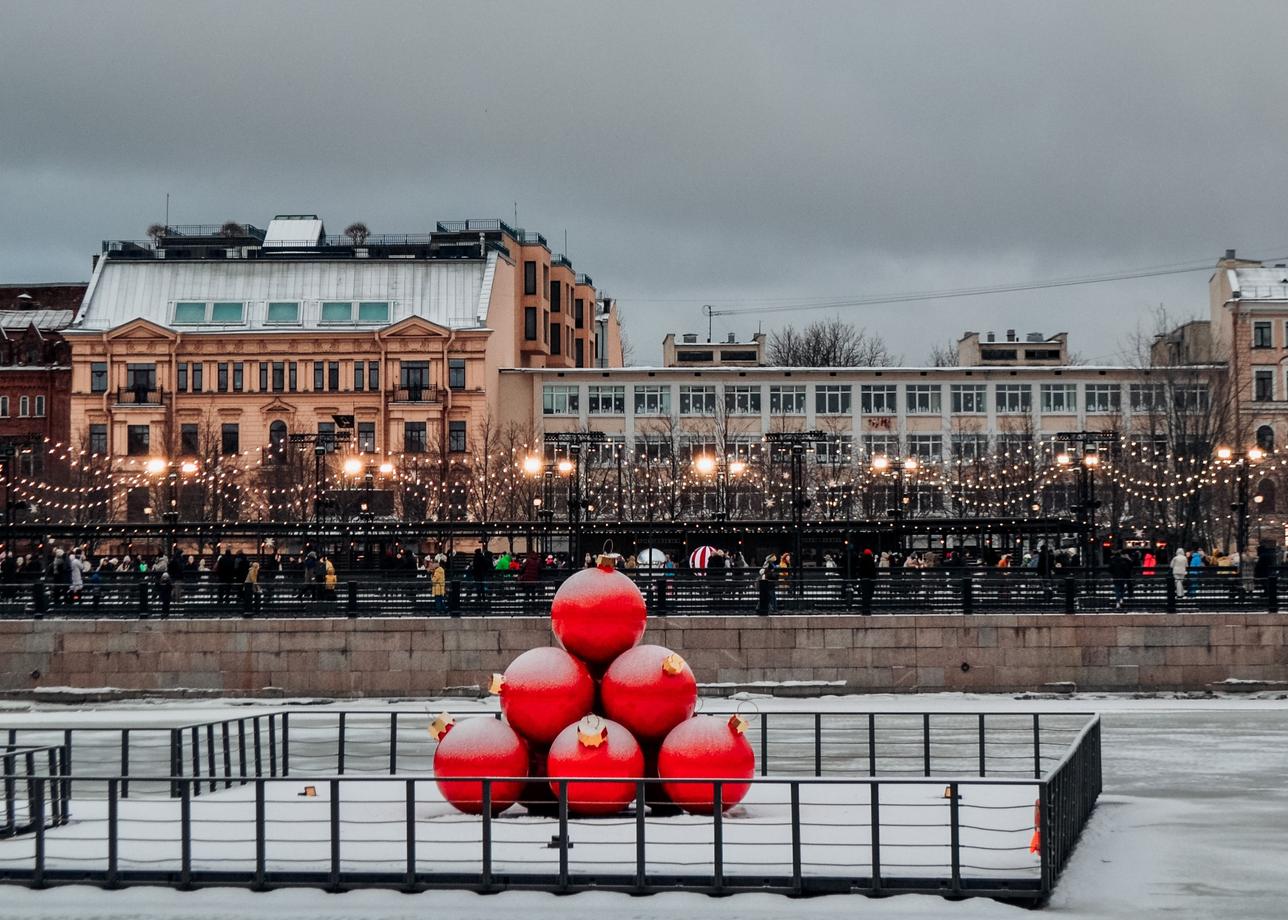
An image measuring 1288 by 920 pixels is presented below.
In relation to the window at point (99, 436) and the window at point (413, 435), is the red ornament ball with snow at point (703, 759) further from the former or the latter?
the window at point (99, 436)

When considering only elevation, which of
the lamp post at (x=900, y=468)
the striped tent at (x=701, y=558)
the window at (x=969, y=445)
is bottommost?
the striped tent at (x=701, y=558)

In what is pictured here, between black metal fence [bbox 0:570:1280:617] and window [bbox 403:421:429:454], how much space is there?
45.2 metres

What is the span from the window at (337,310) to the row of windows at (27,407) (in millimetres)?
15940

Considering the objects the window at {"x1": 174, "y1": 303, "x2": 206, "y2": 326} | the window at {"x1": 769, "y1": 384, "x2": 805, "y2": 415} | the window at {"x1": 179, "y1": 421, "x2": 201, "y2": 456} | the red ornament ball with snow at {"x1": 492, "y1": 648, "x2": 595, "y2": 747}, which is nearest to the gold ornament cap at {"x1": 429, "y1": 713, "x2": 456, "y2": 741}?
the red ornament ball with snow at {"x1": 492, "y1": 648, "x2": 595, "y2": 747}

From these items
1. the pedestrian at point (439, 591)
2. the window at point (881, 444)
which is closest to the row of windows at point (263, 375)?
the window at point (881, 444)

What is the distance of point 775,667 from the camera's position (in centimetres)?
3378

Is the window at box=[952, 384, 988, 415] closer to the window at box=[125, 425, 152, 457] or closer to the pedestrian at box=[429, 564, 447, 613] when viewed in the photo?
the window at box=[125, 425, 152, 457]

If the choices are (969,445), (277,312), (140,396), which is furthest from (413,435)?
(969,445)

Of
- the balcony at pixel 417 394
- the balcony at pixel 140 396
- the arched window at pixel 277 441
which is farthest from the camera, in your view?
the balcony at pixel 140 396

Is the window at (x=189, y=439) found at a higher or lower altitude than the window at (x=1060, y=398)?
lower

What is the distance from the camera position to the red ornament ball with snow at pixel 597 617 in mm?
15797

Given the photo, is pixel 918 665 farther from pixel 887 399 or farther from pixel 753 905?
pixel 887 399

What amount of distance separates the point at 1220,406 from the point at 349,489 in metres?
33.2

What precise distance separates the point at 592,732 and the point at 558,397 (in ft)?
229
